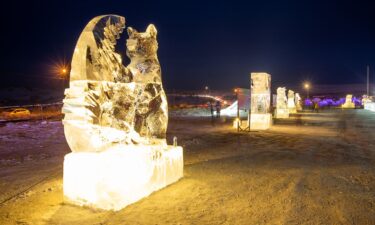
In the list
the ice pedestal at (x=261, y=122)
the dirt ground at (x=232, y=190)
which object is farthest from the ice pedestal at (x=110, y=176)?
the ice pedestal at (x=261, y=122)

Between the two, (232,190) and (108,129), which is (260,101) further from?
(108,129)

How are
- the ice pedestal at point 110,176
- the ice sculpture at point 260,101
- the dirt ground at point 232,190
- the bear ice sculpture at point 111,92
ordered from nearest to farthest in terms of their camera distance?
1. the dirt ground at point 232,190
2. the ice pedestal at point 110,176
3. the bear ice sculpture at point 111,92
4. the ice sculpture at point 260,101

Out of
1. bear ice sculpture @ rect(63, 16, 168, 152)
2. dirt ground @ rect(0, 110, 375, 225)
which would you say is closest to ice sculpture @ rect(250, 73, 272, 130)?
dirt ground @ rect(0, 110, 375, 225)

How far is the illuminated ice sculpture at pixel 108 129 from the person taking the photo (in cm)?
566

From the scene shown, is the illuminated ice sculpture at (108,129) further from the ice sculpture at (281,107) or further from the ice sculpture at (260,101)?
the ice sculpture at (281,107)

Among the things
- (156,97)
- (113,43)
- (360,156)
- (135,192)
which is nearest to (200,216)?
(135,192)

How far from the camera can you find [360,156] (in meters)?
10.8

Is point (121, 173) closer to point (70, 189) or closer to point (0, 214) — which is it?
point (70, 189)

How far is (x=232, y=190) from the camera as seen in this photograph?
6.82m

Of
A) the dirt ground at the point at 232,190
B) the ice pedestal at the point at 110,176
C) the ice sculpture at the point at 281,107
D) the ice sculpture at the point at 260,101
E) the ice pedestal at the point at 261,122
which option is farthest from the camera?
the ice sculpture at the point at 281,107

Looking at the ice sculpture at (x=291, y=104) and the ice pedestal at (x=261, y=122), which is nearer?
the ice pedestal at (x=261, y=122)

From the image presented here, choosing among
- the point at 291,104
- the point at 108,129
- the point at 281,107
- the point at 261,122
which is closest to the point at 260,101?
the point at 261,122

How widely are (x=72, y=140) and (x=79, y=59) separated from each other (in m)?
1.43

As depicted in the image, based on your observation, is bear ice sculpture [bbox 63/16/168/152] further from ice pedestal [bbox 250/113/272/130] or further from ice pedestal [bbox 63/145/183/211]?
ice pedestal [bbox 250/113/272/130]
